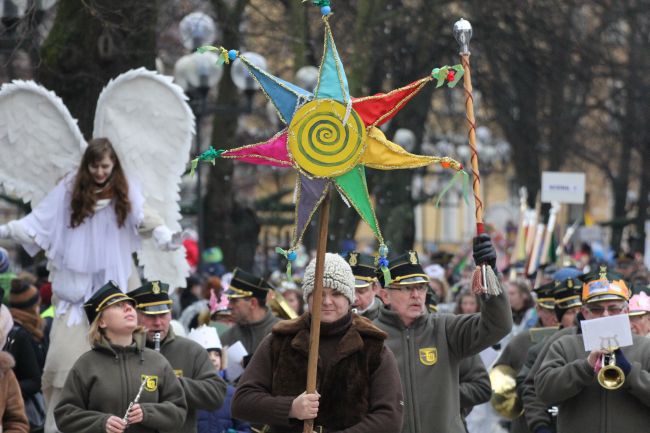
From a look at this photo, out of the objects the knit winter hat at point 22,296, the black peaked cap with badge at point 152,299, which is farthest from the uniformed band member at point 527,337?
the knit winter hat at point 22,296

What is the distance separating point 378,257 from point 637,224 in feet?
85.0

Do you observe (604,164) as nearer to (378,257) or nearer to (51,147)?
(51,147)

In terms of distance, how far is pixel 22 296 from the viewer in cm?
1067

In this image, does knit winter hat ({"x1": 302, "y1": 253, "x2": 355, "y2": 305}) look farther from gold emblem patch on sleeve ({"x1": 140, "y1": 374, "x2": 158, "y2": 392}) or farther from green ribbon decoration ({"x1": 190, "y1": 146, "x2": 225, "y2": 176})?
gold emblem patch on sleeve ({"x1": 140, "y1": 374, "x2": 158, "y2": 392})

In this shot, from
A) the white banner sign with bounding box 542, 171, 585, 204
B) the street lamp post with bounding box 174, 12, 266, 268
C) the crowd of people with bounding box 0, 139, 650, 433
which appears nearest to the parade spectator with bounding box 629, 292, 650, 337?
the crowd of people with bounding box 0, 139, 650, 433

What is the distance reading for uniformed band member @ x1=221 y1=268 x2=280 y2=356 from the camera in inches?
413

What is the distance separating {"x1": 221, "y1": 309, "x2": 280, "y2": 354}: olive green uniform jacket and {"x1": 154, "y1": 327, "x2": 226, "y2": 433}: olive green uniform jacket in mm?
1656

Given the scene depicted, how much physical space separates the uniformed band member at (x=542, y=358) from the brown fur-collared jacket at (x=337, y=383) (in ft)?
7.36

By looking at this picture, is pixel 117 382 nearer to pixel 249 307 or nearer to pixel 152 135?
pixel 249 307

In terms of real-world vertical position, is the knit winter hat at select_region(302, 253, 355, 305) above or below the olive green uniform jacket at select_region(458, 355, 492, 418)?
above

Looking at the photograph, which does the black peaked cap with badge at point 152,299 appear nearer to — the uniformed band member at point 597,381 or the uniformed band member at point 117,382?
the uniformed band member at point 117,382

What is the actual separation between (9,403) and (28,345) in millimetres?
2054

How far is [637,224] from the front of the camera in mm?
31719

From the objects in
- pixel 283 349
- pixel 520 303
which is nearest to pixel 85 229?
pixel 283 349
